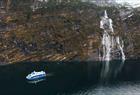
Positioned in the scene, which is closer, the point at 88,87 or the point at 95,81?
the point at 88,87

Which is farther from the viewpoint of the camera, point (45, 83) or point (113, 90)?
point (45, 83)

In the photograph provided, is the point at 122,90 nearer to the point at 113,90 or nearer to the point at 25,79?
the point at 113,90

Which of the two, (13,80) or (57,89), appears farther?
(13,80)

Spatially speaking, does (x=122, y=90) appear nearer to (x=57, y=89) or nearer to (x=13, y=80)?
(x=57, y=89)

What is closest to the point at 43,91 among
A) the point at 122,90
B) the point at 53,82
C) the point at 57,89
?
the point at 57,89

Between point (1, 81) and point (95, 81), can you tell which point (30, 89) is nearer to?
point (1, 81)

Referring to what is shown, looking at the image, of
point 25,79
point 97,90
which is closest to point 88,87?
point 97,90
